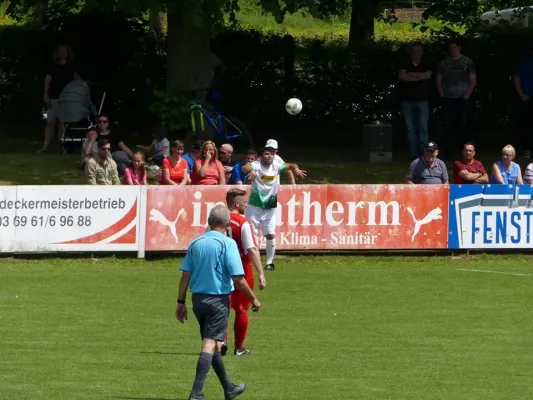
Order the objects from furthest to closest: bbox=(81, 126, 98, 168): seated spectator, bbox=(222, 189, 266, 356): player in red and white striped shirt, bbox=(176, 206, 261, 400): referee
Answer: bbox=(81, 126, 98, 168): seated spectator
bbox=(222, 189, 266, 356): player in red and white striped shirt
bbox=(176, 206, 261, 400): referee

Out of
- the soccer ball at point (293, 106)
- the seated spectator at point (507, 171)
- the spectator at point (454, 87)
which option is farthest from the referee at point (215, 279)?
the spectator at point (454, 87)

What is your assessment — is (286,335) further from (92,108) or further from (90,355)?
(92,108)

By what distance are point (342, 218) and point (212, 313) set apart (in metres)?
10.9

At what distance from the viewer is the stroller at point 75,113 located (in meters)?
26.8

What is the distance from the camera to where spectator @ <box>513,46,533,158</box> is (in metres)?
27.5

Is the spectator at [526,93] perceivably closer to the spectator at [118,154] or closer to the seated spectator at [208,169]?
the seated spectator at [208,169]

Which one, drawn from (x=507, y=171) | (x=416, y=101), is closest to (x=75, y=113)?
(x=416, y=101)

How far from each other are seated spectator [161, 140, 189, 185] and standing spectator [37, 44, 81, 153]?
5.33 m

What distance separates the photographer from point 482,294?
741 inches

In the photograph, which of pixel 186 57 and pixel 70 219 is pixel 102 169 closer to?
pixel 70 219

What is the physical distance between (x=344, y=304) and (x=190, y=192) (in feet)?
15.1

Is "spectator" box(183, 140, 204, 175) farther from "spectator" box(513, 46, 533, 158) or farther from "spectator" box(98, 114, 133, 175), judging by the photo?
"spectator" box(513, 46, 533, 158)

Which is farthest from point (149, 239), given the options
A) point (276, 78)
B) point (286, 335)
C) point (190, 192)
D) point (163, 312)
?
point (276, 78)

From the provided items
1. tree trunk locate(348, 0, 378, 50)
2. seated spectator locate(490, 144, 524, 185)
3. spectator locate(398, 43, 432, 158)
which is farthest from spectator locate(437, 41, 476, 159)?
seated spectator locate(490, 144, 524, 185)
